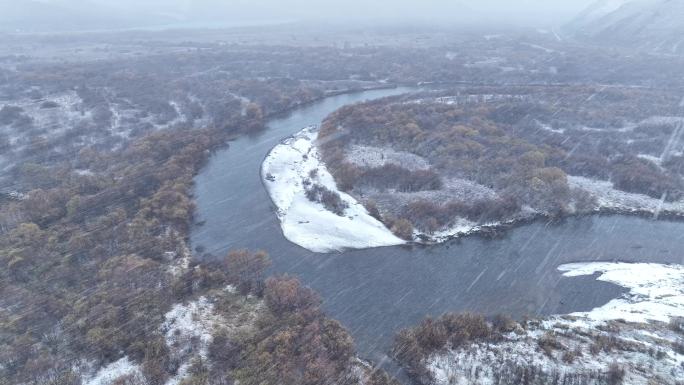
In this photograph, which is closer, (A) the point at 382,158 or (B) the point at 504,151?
(B) the point at 504,151

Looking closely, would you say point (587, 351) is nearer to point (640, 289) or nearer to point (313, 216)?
point (640, 289)

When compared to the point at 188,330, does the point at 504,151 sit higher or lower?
higher

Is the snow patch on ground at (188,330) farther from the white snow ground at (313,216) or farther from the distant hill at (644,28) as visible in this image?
the distant hill at (644,28)

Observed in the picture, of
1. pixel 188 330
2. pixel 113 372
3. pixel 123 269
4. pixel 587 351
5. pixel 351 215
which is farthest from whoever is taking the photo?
pixel 351 215

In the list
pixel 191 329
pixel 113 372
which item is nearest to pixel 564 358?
pixel 191 329

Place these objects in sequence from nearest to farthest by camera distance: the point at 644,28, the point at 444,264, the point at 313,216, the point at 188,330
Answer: the point at 188,330, the point at 444,264, the point at 313,216, the point at 644,28

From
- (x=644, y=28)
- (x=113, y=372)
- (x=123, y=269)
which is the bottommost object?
(x=113, y=372)

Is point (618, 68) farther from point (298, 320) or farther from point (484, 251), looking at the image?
point (298, 320)
